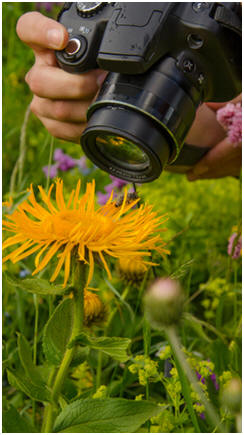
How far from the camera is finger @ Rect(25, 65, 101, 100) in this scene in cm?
85

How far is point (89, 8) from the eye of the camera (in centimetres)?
76

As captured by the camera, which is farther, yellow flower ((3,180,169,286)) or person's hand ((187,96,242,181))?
person's hand ((187,96,242,181))

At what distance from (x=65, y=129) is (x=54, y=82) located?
11cm

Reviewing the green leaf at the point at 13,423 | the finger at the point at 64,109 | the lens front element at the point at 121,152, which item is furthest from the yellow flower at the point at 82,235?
the finger at the point at 64,109

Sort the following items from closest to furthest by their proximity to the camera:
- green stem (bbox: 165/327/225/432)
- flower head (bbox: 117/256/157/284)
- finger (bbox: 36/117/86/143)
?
1. green stem (bbox: 165/327/225/432)
2. flower head (bbox: 117/256/157/284)
3. finger (bbox: 36/117/86/143)

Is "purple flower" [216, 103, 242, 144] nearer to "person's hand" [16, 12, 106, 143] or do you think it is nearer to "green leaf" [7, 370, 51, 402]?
"person's hand" [16, 12, 106, 143]

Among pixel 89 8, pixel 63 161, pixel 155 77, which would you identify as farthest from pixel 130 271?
pixel 63 161

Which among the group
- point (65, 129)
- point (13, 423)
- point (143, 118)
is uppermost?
point (143, 118)

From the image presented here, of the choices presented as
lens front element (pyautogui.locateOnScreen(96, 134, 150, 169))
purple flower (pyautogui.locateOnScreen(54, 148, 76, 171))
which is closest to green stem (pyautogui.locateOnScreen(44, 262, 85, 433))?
lens front element (pyautogui.locateOnScreen(96, 134, 150, 169))

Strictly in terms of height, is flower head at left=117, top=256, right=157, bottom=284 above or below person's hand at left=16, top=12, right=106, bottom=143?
below

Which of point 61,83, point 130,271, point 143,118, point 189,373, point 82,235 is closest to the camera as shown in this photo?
point 189,373

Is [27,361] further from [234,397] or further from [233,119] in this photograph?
[233,119]

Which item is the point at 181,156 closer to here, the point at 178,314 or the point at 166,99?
the point at 166,99

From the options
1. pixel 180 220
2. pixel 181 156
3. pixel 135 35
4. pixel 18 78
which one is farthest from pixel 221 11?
pixel 18 78
